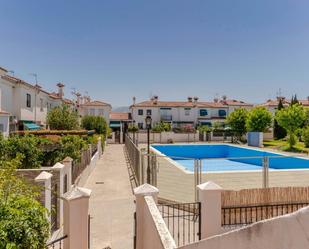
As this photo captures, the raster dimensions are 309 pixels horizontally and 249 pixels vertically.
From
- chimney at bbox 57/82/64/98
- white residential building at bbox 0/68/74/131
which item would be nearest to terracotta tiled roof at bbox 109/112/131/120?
chimney at bbox 57/82/64/98

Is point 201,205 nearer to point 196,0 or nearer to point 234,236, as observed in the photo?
point 234,236

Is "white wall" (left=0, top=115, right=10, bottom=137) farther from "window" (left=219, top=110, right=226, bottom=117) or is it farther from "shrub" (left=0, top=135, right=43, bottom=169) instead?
"window" (left=219, top=110, right=226, bottom=117)

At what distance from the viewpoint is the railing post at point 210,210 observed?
839cm

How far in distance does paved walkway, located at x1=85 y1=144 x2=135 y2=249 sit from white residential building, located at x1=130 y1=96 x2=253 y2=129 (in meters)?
41.2

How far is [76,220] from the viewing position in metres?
6.53

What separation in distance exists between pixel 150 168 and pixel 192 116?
4816 cm

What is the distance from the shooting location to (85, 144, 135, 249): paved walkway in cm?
868

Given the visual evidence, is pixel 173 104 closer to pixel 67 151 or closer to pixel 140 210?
pixel 67 151

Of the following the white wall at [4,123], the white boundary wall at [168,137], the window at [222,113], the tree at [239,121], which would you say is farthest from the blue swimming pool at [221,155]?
the window at [222,113]

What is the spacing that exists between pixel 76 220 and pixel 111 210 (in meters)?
5.09

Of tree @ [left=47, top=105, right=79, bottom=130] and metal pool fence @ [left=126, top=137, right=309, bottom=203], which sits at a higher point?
tree @ [left=47, top=105, right=79, bottom=130]

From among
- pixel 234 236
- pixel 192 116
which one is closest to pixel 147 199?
pixel 234 236

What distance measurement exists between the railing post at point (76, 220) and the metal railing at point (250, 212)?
455 cm

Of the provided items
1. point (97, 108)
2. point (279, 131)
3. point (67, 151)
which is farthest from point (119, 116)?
point (67, 151)
